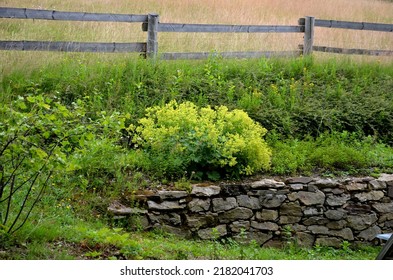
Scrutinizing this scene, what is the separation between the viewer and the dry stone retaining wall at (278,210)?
344 inches

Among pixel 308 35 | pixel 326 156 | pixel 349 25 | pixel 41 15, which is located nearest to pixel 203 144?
pixel 326 156

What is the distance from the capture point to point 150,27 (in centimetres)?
1247

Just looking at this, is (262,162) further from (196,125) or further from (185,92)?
(185,92)

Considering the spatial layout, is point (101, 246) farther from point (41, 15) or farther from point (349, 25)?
point (349, 25)

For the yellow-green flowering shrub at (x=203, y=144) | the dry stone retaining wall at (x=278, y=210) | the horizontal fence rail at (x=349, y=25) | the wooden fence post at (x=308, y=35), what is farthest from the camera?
the horizontal fence rail at (x=349, y=25)

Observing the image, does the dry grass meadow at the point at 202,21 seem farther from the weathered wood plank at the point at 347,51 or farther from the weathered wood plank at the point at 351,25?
the weathered wood plank at the point at 351,25

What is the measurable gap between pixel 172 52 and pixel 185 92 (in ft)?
6.50

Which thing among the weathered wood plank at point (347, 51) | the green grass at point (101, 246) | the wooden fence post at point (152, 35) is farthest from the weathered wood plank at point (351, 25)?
the green grass at point (101, 246)

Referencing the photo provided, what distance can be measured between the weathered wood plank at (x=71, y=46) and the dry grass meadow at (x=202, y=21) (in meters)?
0.16

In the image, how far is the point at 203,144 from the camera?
9.12 metres

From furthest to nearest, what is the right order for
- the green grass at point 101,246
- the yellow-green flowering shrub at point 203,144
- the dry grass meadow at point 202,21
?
the dry grass meadow at point 202,21, the yellow-green flowering shrub at point 203,144, the green grass at point 101,246

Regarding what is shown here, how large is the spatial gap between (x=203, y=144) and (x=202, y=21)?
7.73m

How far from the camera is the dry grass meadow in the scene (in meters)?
13.6
